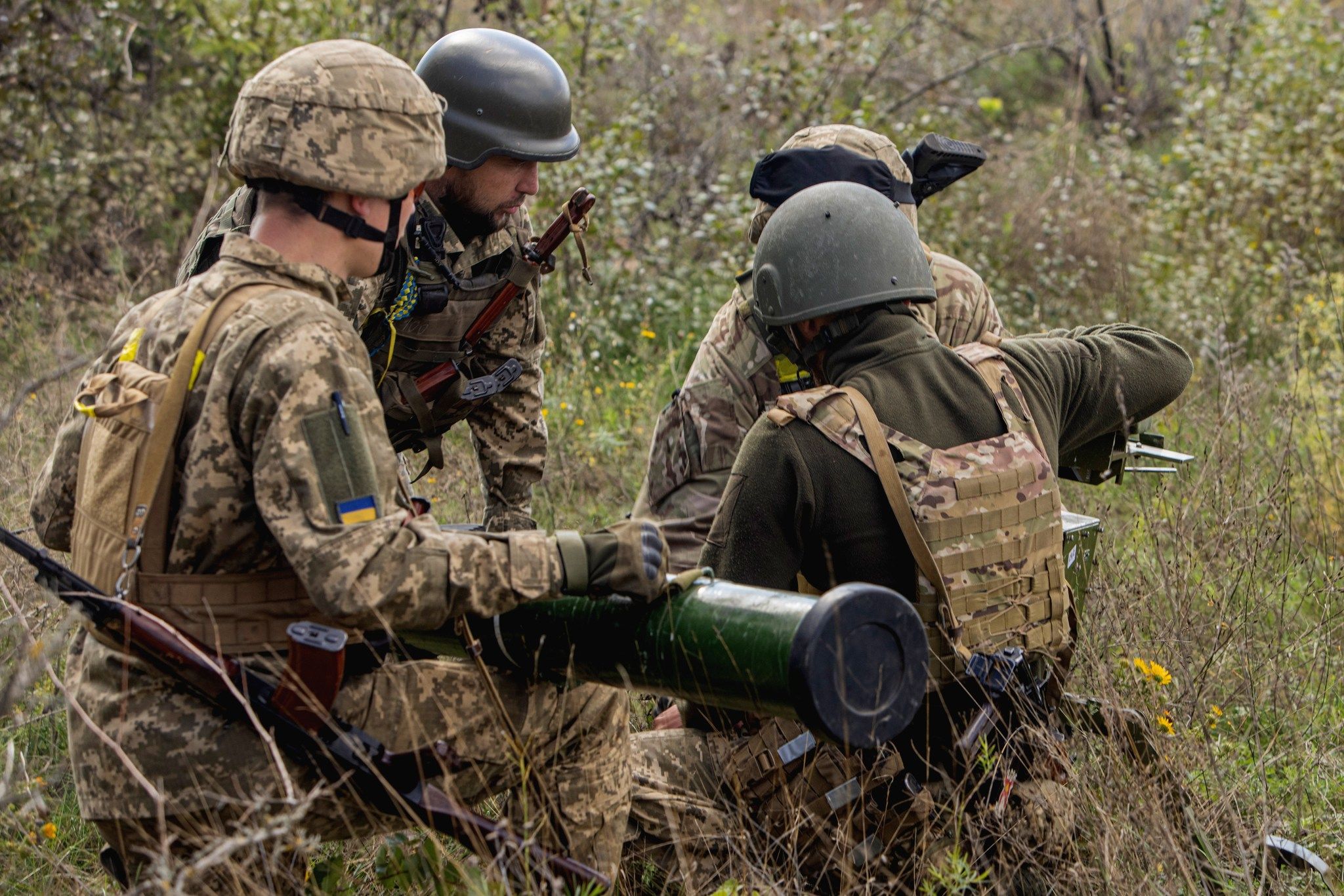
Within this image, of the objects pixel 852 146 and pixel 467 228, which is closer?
pixel 467 228

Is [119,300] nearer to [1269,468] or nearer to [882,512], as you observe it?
[882,512]

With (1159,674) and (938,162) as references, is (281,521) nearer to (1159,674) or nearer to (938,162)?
(1159,674)

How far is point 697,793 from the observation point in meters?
3.29

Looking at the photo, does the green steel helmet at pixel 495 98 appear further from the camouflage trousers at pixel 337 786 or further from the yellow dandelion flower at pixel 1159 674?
the yellow dandelion flower at pixel 1159 674

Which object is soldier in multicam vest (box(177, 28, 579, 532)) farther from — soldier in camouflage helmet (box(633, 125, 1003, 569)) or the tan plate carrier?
the tan plate carrier

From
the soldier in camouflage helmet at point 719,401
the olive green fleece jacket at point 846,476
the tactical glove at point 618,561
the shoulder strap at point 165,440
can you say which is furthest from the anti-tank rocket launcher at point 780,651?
the soldier in camouflage helmet at point 719,401

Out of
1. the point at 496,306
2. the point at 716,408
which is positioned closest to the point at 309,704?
the point at 716,408

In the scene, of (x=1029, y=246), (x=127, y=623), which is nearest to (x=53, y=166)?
(x=1029, y=246)

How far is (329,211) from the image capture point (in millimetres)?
2439

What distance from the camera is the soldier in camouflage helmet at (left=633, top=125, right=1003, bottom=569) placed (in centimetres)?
398

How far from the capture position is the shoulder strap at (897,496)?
2715 millimetres

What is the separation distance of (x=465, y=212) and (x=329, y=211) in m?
1.64

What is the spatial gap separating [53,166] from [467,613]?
291 inches

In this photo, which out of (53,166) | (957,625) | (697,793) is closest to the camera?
(957,625)
